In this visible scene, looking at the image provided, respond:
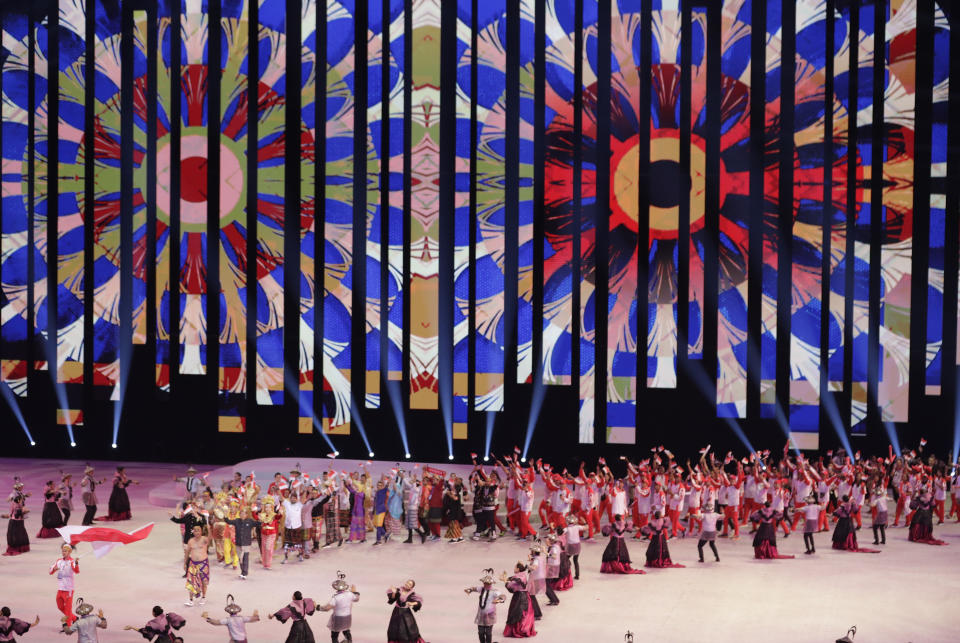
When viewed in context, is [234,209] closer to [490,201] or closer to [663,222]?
[490,201]

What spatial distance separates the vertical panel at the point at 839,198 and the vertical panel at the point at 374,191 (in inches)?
384

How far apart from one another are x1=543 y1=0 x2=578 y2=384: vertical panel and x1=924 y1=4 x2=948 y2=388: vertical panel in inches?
295

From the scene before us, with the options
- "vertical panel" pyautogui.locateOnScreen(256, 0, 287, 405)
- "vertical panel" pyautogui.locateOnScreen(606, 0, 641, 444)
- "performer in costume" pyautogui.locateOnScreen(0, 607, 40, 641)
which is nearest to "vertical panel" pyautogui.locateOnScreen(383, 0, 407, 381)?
"vertical panel" pyautogui.locateOnScreen(256, 0, 287, 405)

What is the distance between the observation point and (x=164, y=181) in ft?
90.0

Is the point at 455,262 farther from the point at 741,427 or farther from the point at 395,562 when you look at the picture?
the point at 395,562

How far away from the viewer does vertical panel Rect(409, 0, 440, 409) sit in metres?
26.2

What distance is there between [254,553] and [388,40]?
12456 mm

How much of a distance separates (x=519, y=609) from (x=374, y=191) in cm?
1392

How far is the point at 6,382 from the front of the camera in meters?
28.4

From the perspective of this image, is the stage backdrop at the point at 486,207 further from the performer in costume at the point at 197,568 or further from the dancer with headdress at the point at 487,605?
the dancer with headdress at the point at 487,605

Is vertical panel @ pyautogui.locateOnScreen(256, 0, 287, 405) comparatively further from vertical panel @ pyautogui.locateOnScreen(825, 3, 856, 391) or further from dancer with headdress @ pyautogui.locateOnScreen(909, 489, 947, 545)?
dancer with headdress @ pyautogui.locateOnScreen(909, 489, 947, 545)

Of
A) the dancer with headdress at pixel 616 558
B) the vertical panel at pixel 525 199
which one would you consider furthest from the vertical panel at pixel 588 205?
the dancer with headdress at pixel 616 558

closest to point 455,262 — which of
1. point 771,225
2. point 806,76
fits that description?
point 771,225

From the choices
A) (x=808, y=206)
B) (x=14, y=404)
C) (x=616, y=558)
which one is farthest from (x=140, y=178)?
(x=616, y=558)
